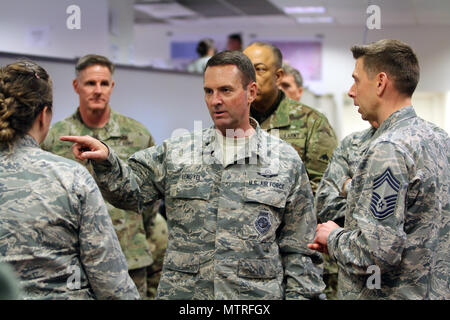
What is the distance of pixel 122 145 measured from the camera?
2949 millimetres

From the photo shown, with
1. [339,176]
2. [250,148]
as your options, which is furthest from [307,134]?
[250,148]

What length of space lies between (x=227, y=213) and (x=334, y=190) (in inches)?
20.2

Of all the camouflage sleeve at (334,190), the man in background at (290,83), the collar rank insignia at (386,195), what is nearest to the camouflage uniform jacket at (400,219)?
the collar rank insignia at (386,195)

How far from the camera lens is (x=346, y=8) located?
7488 millimetres

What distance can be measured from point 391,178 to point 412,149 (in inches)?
4.8

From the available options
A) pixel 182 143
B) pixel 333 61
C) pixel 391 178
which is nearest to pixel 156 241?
pixel 182 143

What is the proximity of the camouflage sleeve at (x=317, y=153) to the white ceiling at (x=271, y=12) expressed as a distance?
3653 millimetres

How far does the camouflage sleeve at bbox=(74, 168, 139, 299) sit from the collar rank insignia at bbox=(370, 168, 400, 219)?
28.4 inches

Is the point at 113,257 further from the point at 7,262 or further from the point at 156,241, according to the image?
the point at 156,241

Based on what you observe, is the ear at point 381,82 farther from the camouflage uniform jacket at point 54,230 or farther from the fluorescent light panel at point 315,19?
the fluorescent light panel at point 315,19

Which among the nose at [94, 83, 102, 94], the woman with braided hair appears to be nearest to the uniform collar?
the woman with braided hair

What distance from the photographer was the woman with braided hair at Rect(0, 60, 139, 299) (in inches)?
54.0

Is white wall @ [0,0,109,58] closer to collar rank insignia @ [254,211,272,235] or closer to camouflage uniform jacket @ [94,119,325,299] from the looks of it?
camouflage uniform jacket @ [94,119,325,299]

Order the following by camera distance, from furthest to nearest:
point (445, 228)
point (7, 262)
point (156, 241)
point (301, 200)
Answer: point (156, 241)
point (301, 200)
point (445, 228)
point (7, 262)
